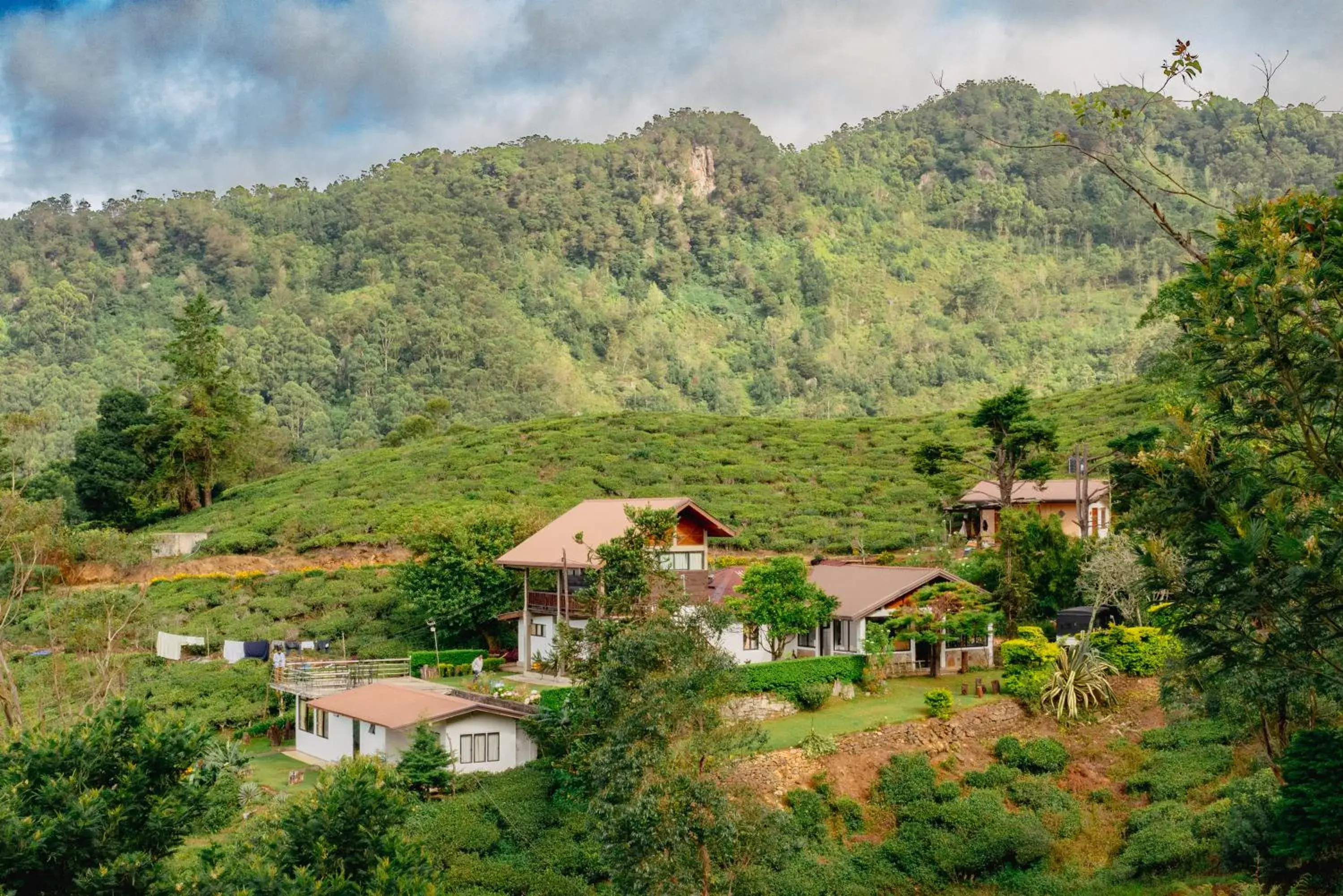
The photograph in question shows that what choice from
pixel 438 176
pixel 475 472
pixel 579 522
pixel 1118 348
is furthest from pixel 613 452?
pixel 438 176

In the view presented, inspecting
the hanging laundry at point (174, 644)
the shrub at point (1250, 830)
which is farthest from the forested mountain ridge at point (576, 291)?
the shrub at point (1250, 830)

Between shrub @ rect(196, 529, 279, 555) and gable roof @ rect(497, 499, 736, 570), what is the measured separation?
835 inches

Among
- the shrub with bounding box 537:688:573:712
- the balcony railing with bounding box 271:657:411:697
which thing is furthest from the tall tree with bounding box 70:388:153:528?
the shrub with bounding box 537:688:573:712

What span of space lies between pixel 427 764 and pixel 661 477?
37.5m

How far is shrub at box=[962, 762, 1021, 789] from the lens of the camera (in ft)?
88.2

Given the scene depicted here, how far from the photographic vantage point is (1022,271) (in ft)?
595

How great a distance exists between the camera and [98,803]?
40.3 ft

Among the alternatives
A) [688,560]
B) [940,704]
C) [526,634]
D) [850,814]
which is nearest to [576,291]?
[688,560]

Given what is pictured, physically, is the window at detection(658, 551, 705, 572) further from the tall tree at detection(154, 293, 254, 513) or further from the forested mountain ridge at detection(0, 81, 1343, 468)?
the forested mountain ridge at detection(0, 81, 1343, 468)

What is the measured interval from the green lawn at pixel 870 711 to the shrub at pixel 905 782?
4.46ft

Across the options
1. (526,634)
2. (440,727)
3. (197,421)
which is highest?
(197,421)

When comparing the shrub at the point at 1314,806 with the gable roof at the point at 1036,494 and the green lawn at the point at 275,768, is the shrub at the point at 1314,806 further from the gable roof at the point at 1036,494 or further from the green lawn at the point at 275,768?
the gable roof at the point at 1036,494

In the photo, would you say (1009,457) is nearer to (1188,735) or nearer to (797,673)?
(797,673)

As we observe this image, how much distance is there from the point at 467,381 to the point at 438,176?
239 ft
